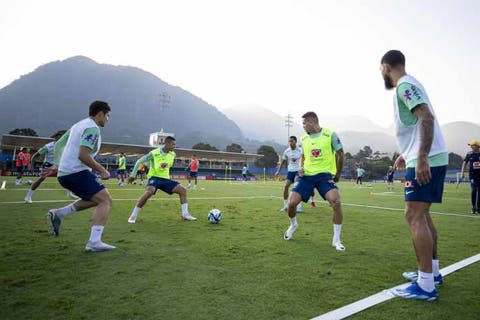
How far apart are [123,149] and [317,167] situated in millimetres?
57344

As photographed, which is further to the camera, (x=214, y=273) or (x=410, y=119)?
(x=214, y=273)

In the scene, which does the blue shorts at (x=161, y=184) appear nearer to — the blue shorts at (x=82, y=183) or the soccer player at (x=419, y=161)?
the blue shorts at (x=82, y=183)

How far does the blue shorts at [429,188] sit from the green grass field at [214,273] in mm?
976

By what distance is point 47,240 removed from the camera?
5172 mm

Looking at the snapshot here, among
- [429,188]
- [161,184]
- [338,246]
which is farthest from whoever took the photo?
[161,184]

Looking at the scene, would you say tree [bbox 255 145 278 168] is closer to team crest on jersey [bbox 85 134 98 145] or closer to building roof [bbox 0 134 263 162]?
building roof [bbox 0 134 263 162]

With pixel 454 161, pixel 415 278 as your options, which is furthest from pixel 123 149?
pixel 454 161

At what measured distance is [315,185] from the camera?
5.70 m

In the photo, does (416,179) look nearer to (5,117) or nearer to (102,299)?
(102,299)

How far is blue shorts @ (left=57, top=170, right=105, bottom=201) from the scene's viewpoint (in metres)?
4.80

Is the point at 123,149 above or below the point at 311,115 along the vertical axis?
above

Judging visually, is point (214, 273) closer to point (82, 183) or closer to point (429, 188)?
point (429, 188)

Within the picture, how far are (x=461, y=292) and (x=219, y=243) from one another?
335 cm

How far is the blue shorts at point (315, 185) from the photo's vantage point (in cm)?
556
